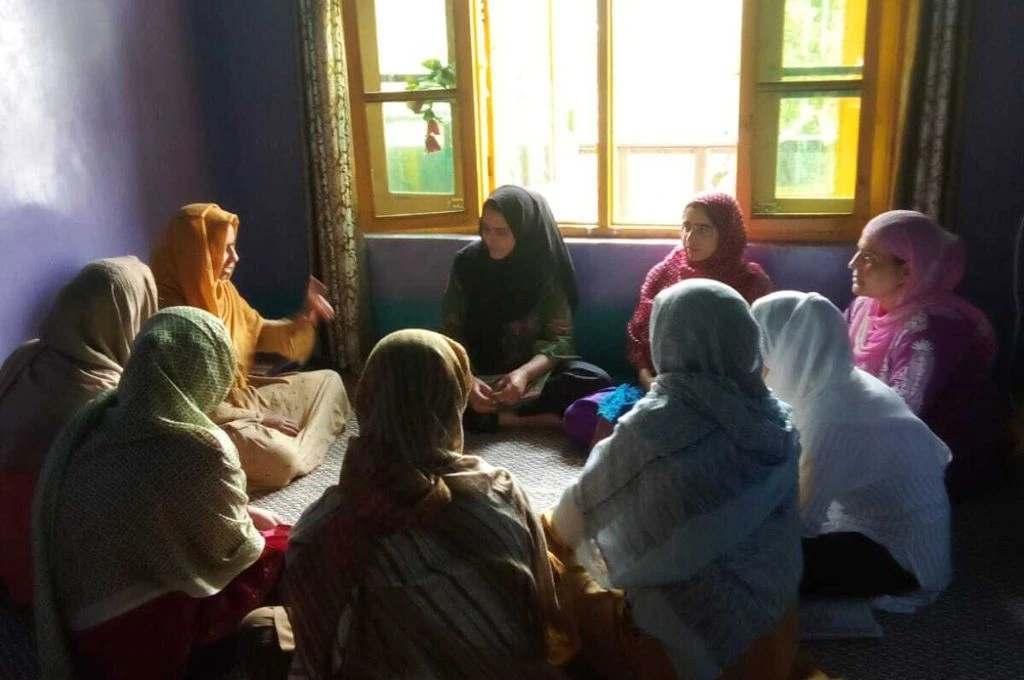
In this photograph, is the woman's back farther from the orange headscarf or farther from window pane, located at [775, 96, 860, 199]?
window pane, located at [775, 96, 860, 199]

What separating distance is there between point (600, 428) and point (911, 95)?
1.52m

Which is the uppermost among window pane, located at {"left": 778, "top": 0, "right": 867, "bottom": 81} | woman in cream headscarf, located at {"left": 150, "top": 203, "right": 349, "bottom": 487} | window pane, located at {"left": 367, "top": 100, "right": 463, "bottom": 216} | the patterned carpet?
window pane, located at {"left": 778, "top": 0, "right": 867, "bottom": 81}

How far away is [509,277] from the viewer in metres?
3.20

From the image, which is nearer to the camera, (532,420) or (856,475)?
(856,475)

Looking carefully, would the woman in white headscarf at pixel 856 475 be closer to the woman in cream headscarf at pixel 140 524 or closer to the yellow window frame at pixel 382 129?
the woman in cream headscarf at pixel 140 524

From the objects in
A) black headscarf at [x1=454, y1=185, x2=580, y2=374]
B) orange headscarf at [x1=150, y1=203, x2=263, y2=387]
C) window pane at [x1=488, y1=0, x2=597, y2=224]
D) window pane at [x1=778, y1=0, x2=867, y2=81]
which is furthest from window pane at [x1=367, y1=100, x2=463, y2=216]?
window pane at [x1=778, y1=0, x2=867, y2=81]

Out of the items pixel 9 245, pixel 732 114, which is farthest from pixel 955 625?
pixel 732 114

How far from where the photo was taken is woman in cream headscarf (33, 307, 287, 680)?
1.65 metres

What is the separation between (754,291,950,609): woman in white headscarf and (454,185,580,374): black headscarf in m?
1.24

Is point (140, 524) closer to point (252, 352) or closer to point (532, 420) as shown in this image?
point (252, 352)

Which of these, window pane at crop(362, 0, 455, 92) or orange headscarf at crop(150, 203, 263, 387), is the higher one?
window pane at crop(362, 0, 455, 92)

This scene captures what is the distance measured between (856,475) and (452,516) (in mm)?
916

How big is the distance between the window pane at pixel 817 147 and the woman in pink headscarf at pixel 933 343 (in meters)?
0.53

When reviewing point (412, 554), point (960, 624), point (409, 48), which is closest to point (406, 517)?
point (412, 554)
